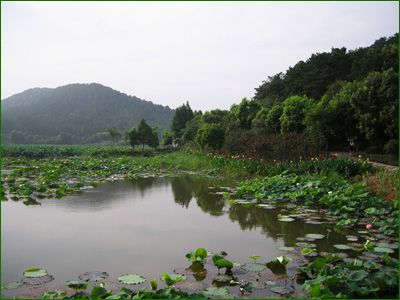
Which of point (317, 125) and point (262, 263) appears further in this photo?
point (317, 125)

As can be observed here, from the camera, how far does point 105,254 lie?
530cm

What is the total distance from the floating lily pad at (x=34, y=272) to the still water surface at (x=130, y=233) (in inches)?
4.5

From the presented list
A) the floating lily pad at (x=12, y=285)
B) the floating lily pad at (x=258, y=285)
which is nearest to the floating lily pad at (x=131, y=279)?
the floating lily pad at (x=12, y=285)

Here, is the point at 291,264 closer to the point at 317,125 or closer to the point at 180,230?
the point at 180,230

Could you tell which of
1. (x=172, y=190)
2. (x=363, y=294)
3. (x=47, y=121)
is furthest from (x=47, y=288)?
(x=47, y=121)

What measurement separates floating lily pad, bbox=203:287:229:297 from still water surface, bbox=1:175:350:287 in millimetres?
981

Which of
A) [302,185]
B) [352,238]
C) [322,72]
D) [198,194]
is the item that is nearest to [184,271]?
[352,238]

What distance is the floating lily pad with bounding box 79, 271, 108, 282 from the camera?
14.0 feet

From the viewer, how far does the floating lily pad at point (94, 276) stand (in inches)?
168

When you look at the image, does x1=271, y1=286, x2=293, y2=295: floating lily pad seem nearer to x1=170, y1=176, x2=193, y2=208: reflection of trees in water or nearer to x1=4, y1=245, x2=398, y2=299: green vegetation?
x1=4, y1=245, x2=398, y2=299: green vegetation

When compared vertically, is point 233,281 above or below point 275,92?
below

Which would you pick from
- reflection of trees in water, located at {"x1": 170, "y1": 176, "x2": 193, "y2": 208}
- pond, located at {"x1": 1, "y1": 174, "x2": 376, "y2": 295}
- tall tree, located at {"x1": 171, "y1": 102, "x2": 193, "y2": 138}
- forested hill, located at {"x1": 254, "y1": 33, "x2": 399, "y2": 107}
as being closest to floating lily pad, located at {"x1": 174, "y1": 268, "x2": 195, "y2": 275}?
pond, located at {"x1": 1, "y1": 174, "x2": 376, "y2": 295}

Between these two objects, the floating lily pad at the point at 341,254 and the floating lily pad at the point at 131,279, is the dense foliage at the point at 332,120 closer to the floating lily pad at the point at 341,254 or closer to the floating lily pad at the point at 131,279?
the floating lily pad at the point at 341,254

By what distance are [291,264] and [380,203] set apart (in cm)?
362
